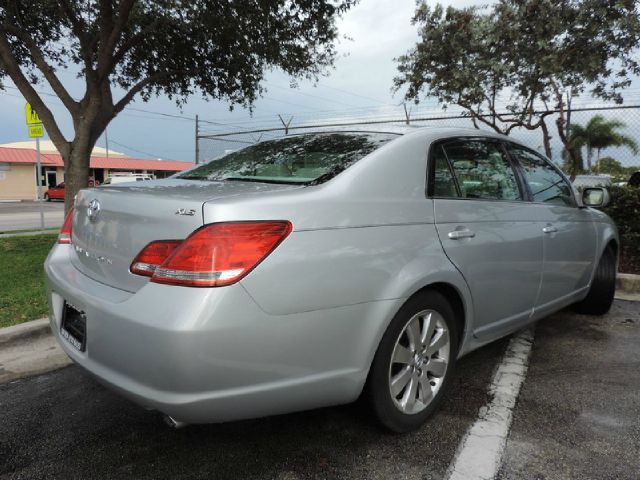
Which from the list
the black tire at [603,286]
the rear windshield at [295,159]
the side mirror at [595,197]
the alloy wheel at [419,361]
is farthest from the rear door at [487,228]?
the black tire at [603,286]

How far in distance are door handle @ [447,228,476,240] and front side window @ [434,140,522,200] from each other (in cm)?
23

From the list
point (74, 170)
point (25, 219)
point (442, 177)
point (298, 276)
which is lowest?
point (25, 219)

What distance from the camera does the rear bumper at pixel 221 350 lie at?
1.67 m

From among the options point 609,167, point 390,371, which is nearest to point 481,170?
point 390,371

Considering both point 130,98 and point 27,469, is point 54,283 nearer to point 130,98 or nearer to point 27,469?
point 27,469

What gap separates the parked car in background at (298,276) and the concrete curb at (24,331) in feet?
4.53

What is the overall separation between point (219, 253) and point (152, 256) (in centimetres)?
32

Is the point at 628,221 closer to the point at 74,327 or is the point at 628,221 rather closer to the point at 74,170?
the point at 74,327

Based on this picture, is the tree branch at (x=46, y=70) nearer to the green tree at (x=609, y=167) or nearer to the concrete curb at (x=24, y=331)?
the concrete curb at (x=24, y=331)

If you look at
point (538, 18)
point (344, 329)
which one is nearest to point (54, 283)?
point (344, 329)

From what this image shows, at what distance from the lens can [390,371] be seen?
2166 millimetres

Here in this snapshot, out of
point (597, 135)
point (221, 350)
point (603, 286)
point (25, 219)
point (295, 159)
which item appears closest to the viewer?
point (221, 350)

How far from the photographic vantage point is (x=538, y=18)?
288 inches

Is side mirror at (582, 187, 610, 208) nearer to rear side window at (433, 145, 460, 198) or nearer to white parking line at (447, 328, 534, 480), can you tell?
white parking line at (447, 328, 534, 480)
